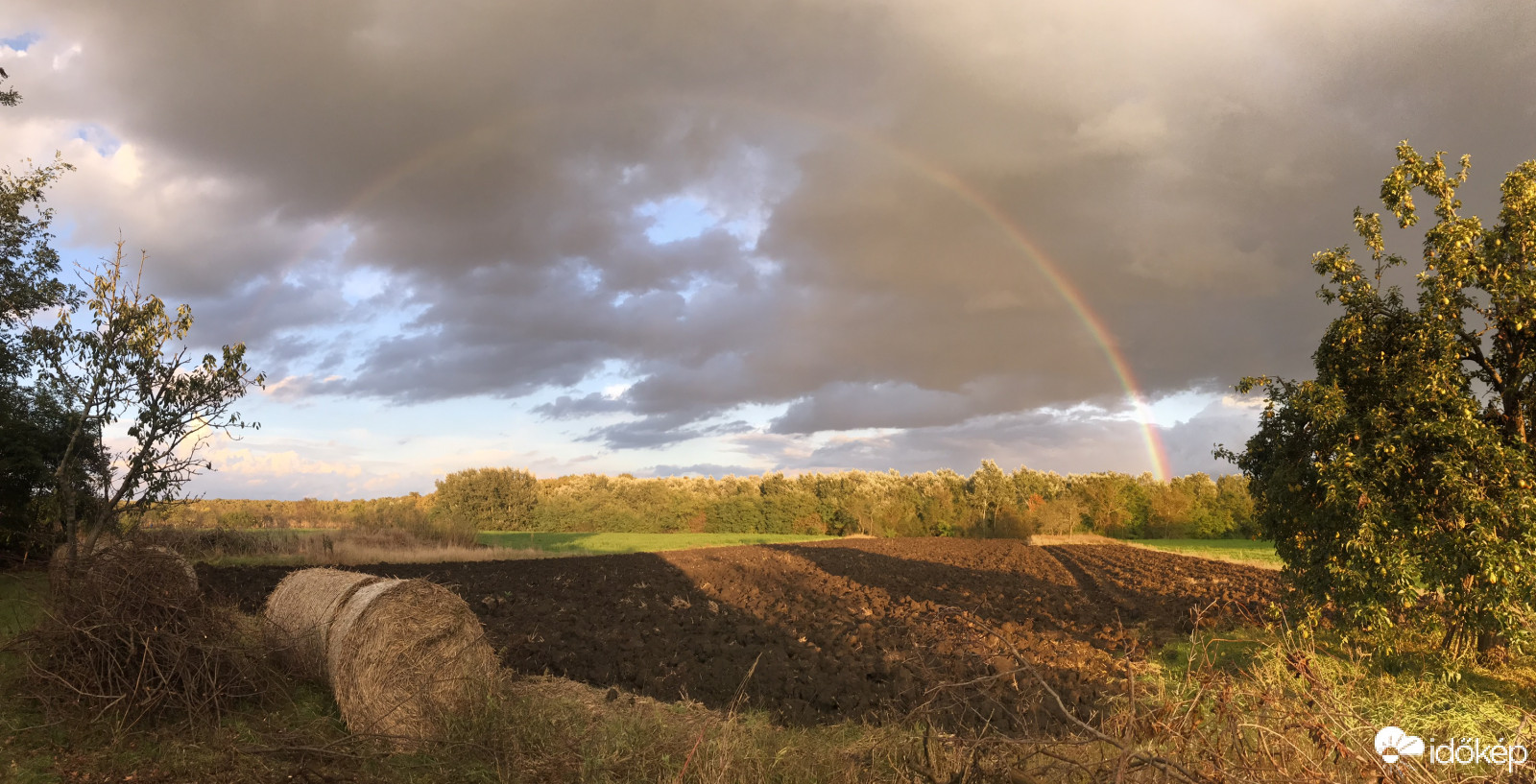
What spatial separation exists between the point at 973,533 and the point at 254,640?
53.8 m

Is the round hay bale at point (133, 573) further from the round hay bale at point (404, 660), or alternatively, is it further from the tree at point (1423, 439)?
the tree at point (1423, 439)

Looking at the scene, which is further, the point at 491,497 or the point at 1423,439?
the point at 491,497

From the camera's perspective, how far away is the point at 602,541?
159ft

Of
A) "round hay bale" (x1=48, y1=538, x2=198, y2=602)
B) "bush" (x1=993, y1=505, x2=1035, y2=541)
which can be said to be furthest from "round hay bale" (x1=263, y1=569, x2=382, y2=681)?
"bush" (x1=993, y1=505, x2=1035, y2=541)

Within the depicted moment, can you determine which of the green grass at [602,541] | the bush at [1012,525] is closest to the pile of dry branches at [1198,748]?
the green grass at [602,541]

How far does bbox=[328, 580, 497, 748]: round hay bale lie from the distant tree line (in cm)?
4689

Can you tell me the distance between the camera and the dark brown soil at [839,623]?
9930mm

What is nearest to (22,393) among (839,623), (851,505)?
(839,623)

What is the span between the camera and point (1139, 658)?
12859 millimetres

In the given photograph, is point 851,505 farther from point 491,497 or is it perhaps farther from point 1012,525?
point 491,497

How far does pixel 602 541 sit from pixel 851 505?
21541 millimetres

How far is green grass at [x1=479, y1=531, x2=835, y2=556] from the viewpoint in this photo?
132ft

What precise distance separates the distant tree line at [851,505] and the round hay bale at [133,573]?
45.9 m

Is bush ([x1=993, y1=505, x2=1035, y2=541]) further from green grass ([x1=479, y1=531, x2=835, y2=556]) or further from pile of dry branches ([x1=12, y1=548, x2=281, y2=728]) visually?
pile of dry branches ([x1=12, y1=548, x2=281, y2=728])
